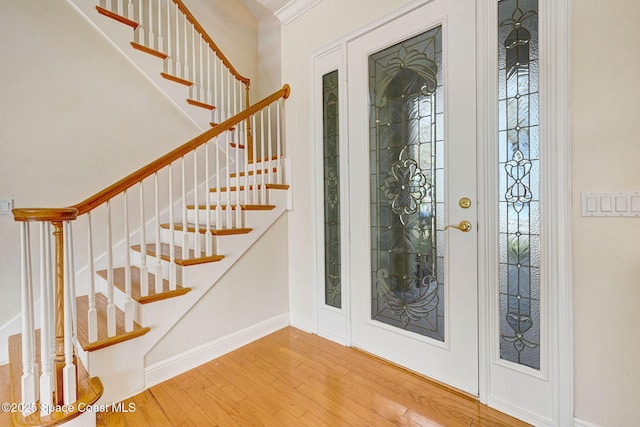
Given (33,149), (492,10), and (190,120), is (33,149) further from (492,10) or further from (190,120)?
(492,10)


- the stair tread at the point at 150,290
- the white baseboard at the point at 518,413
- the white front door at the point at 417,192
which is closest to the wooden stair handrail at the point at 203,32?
the white front door at the point at 417,192

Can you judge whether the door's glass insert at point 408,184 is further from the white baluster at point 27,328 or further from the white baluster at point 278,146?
the white baluster at point 27,328

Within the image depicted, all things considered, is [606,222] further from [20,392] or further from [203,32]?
[203,32]

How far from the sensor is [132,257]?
2.50 meters

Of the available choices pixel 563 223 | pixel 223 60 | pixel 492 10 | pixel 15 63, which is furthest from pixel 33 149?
pixel 563 223

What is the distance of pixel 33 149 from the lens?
2096 mm

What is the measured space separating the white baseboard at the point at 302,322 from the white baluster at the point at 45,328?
5.44 ft

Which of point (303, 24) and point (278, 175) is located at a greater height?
point (303, 24)

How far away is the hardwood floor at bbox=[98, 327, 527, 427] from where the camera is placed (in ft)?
4.73

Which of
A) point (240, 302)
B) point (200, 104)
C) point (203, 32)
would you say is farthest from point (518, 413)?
point (203, 32)

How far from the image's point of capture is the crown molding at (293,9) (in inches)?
92.4

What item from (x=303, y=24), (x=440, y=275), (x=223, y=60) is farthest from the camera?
(x=223, y=60)

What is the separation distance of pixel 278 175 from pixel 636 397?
8.18ft

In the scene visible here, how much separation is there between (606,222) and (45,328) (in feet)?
8.42
